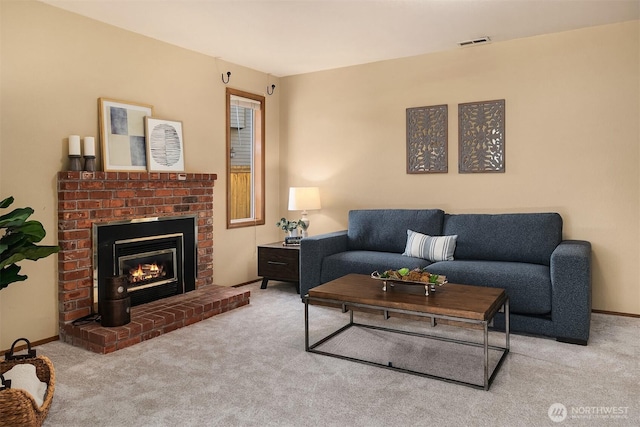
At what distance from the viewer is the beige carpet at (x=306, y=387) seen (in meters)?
2.26

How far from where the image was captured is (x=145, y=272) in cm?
409

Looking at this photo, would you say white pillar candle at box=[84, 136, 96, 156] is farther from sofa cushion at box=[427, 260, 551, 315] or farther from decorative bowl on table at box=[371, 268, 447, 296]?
sofa cushion at box=[427, 260, 551, 315]

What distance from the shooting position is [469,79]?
4.56m

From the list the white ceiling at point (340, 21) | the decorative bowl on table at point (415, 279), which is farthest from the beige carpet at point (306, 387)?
the white ceiling at point (340, 21)

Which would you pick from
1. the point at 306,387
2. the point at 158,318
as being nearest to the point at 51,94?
the point at 158,318

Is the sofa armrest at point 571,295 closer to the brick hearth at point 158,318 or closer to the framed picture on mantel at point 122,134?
the brick hearth at point 158,318

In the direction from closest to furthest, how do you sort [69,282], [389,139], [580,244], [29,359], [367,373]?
1. [29,359]
2. [367,373]
3. [69,282]
4. [580,244]
5. [389,139]

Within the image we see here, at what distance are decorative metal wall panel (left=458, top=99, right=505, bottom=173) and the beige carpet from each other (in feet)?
5.75

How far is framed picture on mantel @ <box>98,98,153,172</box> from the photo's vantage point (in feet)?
12.4

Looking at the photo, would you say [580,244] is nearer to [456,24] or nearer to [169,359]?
[456,24]

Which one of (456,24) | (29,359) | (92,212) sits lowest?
(29,359)

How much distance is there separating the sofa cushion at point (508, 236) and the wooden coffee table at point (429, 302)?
3.20ft

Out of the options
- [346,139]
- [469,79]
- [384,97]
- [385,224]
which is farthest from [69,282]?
[469,79]

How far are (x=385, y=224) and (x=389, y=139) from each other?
3.27ft
